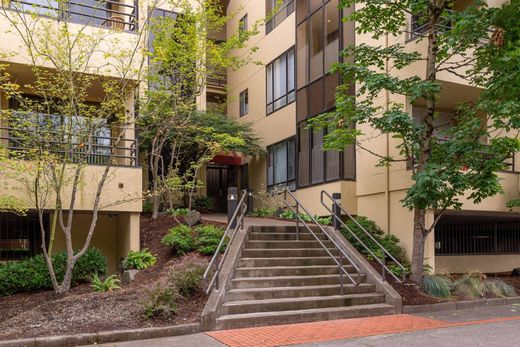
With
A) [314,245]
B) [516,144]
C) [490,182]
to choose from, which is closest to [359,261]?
[314,245]

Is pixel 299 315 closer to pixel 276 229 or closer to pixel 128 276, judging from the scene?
pixel 276 229

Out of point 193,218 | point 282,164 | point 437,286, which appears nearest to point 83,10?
point 193,218

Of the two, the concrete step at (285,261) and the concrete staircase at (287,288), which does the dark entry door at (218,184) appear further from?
the concrete step at (285,261)

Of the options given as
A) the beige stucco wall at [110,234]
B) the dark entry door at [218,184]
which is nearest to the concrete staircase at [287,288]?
the beige stucco wall at [110,234]

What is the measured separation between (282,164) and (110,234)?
735 centimetres

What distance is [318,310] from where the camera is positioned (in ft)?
30.7

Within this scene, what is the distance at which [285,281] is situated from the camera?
1018 centimetres

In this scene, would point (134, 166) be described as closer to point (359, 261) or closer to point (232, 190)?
point (232, 190)

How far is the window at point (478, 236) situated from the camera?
15.9 meters

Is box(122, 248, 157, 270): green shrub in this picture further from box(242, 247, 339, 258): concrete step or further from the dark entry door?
the dark entry door

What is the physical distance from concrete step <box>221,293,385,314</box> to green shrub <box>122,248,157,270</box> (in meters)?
3.54

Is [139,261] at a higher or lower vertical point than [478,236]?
lower

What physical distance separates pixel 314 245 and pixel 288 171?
718cm

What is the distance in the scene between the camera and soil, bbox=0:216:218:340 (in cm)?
795
